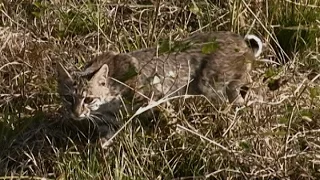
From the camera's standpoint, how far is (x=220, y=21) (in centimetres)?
652

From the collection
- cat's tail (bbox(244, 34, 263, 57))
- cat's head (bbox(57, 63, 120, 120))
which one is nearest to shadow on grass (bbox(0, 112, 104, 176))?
cat's head (bbox(57, 63, 120, 120))

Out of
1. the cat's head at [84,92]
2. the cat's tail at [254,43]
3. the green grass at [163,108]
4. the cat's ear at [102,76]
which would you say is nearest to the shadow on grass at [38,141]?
the green grass at [163,108]

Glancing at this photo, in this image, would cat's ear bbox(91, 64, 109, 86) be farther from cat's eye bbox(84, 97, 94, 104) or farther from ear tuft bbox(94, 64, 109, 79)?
cat's eye bbox(84, 97, 94, 104)

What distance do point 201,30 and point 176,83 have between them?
0.77 metres

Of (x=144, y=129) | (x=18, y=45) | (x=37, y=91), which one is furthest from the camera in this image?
(x=18, y=45)

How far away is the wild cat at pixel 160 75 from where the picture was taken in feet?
17.8

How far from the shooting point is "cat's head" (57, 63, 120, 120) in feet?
17.7

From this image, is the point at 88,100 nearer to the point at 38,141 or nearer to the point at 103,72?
the point at 103,72

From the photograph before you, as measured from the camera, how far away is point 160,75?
228 inches

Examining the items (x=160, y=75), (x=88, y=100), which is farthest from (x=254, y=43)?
(x=88, y=100)

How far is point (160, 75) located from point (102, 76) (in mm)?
434

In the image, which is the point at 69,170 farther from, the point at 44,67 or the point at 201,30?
the point at 201,30

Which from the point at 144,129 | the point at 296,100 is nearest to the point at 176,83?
the point at 144,129

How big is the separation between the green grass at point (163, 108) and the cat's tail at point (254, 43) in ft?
0.45
